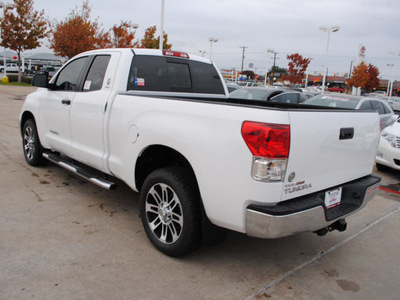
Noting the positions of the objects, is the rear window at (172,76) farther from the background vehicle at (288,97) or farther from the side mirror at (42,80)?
the background vehicle at (288,97)

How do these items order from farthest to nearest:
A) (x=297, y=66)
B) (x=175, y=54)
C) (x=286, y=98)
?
(x=297, y=66), (x=286, y=98), (x=175, y=54)

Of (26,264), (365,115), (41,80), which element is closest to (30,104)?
(41,80)

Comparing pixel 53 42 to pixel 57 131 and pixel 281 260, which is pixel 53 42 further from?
pixel 281 260

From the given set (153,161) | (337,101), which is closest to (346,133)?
(153,161)

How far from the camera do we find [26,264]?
3.01m

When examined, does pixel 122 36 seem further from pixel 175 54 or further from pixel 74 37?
pixel 175 54

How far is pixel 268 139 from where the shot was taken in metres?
2.43

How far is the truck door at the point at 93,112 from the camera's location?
155 inches

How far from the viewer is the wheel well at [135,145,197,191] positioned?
344cm

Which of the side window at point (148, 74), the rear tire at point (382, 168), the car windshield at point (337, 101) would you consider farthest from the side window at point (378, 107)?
the side window at point (148, 74)

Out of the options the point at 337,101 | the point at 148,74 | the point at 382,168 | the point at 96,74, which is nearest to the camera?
the point at 148,74

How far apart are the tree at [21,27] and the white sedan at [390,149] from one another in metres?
26.4

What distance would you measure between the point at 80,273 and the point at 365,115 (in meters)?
2.88

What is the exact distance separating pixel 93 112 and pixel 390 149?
18.1ft
